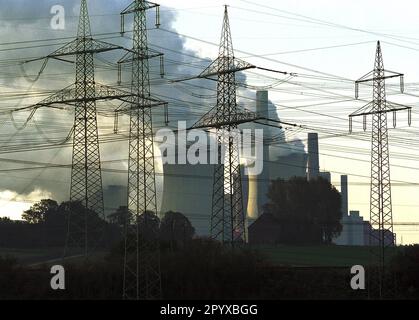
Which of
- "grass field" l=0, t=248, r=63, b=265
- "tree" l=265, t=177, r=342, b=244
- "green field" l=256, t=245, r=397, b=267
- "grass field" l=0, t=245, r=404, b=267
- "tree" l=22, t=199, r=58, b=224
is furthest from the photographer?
"tree" l=265, t=177, r=342, b=244

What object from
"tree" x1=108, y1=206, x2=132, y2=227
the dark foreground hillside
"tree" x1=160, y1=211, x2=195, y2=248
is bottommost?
the dark foreground hillside

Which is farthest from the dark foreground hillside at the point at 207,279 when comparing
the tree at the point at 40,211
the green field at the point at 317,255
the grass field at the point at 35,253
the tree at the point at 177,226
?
the tree at the point at 40,211

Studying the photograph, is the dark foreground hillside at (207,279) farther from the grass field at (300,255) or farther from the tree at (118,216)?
the tree at (118,216)

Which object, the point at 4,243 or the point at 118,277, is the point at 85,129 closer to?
the point at 118,277

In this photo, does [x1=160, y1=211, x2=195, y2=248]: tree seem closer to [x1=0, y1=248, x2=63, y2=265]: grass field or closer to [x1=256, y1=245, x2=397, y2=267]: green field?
[x1=256, y1=245, x2=397, y2=267]: green field

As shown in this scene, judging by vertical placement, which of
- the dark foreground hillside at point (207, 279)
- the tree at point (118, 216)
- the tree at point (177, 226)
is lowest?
the dark foreground hillside at point (207, 279)

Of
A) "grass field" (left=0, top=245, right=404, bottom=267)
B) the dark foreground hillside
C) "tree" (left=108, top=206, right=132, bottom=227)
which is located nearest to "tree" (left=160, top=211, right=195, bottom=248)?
"tree" (left=108, top=206, right=132, bottom=227)

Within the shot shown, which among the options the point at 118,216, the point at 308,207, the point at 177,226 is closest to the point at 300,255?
the point at 177,226
